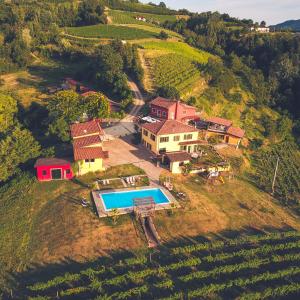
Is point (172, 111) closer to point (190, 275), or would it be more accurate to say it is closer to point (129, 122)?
point (129, 122)

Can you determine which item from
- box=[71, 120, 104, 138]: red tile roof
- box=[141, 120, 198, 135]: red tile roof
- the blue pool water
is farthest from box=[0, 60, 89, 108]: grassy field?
the blue pool water

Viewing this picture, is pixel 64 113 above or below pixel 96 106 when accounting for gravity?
below

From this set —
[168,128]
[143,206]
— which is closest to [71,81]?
[168,128]

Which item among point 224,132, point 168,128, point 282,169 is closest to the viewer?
point 168,128

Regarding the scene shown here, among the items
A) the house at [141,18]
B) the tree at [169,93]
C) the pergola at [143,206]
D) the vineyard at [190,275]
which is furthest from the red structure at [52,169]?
the house at [141,18]

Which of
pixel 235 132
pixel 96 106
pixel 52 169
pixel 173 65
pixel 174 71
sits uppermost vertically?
pixel 173 65

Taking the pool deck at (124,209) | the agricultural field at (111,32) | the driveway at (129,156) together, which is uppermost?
the agricultural field at (111,32)

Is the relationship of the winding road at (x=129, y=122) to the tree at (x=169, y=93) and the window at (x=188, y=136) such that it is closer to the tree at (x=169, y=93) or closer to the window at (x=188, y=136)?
the tree at (x=169, y=93)

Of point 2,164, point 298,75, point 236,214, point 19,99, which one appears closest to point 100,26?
point 19,99
